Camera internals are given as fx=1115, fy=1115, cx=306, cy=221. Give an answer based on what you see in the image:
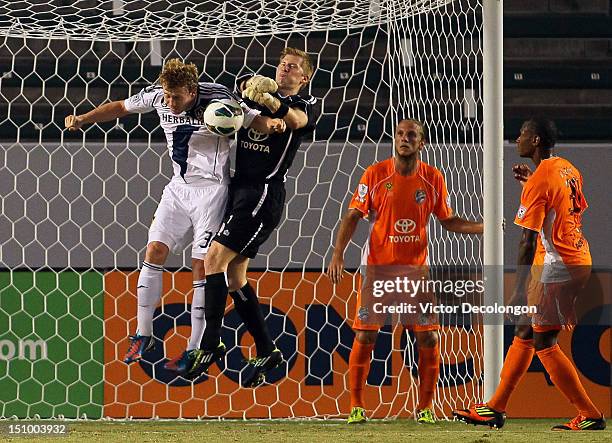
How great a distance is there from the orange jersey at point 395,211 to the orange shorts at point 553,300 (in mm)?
733

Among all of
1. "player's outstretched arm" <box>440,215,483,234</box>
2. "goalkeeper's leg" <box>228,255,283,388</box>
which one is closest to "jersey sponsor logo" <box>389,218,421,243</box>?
"player's outstretched arm" <box>440,215,483,234</box>

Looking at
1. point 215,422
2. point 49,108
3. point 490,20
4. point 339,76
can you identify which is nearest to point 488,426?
point 215,422

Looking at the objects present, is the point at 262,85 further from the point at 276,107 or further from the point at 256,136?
the point at 256,136

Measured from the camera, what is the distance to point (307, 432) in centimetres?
541

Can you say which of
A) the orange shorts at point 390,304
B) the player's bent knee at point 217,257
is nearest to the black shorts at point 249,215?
the player's bent knee at point 217,257

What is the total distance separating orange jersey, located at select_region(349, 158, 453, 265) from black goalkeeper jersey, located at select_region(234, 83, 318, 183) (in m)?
0.85

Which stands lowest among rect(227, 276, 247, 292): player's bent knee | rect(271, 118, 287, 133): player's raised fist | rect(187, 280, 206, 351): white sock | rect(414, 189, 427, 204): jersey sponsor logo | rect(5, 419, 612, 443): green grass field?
rect(5, 419, 612, 443): green grass field

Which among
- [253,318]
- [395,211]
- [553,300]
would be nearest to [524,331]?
[553,300]

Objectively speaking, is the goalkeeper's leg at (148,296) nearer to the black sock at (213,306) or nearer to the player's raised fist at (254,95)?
the black sock at (213,306)

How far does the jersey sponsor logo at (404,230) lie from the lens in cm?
570

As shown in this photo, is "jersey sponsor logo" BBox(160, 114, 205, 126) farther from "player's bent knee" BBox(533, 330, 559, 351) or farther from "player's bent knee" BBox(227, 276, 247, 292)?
"player's bent knee" BBox(533, 330, 559, 351)

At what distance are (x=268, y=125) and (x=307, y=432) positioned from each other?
5.44 feet

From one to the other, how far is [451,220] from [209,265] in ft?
5.05

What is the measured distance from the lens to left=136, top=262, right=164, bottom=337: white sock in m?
4.96
